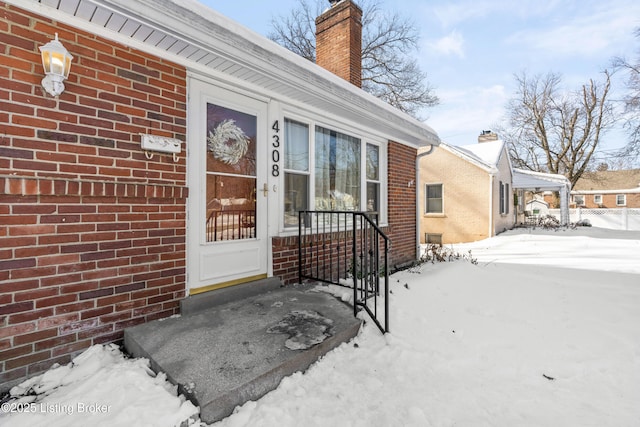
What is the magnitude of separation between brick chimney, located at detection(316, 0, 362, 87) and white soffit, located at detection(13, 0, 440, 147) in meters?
2.37

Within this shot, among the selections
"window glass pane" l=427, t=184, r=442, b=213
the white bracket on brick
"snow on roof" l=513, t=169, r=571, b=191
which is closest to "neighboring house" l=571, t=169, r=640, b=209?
"snow on roof" l=513, t=169, r=571, b=191

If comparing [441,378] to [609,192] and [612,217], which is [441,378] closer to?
[612,217]

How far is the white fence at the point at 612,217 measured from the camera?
563 inches

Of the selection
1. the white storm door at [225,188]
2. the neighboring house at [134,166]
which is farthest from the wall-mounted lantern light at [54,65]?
the white storm door at [225,188]

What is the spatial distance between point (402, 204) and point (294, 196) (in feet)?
9.14

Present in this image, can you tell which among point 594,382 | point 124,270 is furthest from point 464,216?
point 124,270

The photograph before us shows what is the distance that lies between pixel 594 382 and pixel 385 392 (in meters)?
1.49

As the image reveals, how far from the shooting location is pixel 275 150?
338 centimetres

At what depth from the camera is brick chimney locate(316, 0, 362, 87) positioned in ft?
18.6

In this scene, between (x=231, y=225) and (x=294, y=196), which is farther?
(x=294, y=196)

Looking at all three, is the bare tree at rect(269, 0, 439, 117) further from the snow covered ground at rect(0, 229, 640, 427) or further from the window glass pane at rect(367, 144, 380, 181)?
the snow covered ground at rect(0, 229, 640, 427)

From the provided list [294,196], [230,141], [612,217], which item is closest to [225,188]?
[230,141]

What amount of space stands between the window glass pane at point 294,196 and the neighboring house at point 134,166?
32 mm

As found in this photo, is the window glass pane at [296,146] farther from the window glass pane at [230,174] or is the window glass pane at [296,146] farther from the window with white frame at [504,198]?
the window with white frame at [504,198]
